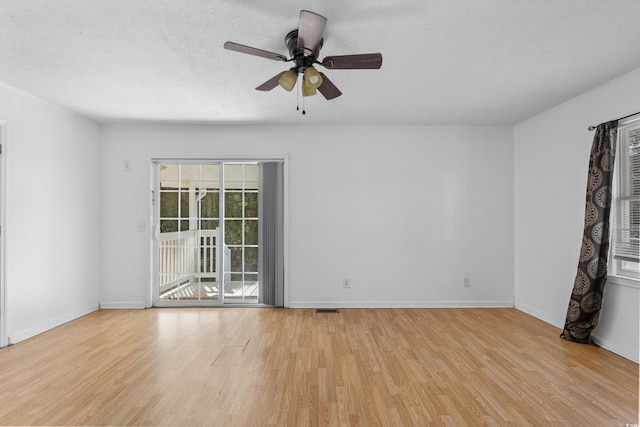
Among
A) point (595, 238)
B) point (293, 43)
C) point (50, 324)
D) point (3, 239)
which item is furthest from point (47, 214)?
point (595, 238)

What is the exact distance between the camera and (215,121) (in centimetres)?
444

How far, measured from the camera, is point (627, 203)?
316 cm

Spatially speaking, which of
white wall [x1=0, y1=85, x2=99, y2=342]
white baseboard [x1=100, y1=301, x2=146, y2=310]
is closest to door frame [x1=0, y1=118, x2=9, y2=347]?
white wall [x1=0, y1=85, x2=99, y2=342]

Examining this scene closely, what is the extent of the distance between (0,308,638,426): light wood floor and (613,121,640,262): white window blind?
0.97 meters

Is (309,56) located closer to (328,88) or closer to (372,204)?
(328,88)

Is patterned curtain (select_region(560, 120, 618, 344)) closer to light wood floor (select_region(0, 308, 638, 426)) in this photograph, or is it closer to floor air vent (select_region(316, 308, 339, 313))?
light wood floor (select_region(0, 308, 638, 426))

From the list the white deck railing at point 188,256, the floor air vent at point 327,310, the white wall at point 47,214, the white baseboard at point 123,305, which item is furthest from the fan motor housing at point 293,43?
the white baseboard at point 123,305

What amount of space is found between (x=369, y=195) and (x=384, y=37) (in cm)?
252

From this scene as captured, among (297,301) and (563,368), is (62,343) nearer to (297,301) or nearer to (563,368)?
(297,301)

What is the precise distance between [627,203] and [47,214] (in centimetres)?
591

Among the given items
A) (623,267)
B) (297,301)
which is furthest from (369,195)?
(623,267)

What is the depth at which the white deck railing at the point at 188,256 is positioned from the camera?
477 centimetres

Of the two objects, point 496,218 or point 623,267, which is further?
point 496,218

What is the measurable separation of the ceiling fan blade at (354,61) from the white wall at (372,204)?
7.90 ft
